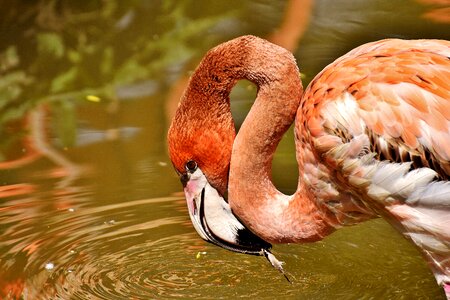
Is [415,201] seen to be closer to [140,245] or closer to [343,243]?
[343,243]

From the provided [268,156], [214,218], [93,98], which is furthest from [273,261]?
[93,98]

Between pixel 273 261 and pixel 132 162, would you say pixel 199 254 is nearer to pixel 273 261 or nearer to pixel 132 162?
pixel 273 261

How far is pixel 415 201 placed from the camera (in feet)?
14.5

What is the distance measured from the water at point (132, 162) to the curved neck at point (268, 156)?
0.37 meters

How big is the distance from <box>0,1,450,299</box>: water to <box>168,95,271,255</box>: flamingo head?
0.28 meters

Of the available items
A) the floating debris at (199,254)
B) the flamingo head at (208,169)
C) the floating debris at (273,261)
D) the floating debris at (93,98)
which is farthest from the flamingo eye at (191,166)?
the floating debris at (93,98)

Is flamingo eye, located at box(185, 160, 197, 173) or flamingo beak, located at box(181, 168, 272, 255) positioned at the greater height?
flamingo eye, located at box(185, 160, 197, 173)

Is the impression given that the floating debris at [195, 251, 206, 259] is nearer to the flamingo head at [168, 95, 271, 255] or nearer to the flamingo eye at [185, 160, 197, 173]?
the flamingo head at [168, 95, 271, 255]

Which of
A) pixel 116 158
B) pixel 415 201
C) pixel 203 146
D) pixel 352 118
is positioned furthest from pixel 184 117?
pixel 116 158

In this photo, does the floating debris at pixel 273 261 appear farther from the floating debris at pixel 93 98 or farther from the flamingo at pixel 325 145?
the floating debris at pixel 93 98

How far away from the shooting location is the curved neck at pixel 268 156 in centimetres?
487

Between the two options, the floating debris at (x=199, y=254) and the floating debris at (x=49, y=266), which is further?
the floating debris at (x=199, y=254)

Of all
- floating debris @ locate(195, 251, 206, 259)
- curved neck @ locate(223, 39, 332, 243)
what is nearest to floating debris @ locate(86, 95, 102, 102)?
floating debris @ locate(195, 251, 206, 259)

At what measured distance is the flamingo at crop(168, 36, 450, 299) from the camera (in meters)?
4.40
